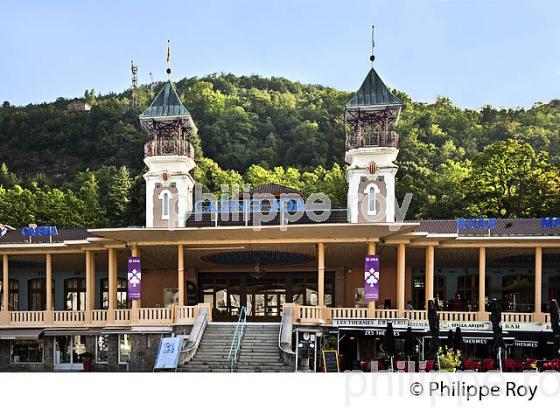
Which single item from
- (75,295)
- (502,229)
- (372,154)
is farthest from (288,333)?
(75,295)

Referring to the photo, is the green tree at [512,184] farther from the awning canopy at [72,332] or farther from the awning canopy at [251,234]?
the awning canopy at [72,332]

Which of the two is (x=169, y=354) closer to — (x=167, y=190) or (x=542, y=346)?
(x=542, y=346)

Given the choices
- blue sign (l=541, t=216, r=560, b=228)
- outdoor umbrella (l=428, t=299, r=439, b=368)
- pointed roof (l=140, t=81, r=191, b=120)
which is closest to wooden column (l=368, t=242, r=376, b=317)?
outdoor umbrella (l=428, t=299, r=439, b=368)

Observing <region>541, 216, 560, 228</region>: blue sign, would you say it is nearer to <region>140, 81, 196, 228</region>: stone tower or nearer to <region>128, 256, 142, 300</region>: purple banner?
<region>128, 256, 142, 300</region>: purple banner

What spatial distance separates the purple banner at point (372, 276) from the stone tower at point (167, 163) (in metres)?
13.1

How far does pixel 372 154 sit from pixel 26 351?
19953 mm

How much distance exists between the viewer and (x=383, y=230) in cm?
2716

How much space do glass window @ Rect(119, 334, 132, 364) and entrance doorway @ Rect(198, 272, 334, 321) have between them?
6.00 m

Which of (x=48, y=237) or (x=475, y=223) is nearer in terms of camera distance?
(x=475, y=223)

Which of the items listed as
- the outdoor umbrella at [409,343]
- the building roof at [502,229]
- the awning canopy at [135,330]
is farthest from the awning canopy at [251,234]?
the building roof at [502,229]

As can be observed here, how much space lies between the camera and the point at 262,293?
1405 inches

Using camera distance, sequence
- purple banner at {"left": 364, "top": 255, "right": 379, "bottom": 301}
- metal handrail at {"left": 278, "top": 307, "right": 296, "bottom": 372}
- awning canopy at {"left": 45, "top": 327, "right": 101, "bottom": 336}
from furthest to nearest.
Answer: awning canopy at {"left": 45, "top": 327, "right": 101, "bottom": 336}
purple banner at {"left": 364, "top": 255, "right": 379, "bottom": 301}
metal handrail at {"left": 278, "top": 307, "right": 296, "bottom": 372}

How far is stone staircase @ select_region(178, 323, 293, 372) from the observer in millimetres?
24281
